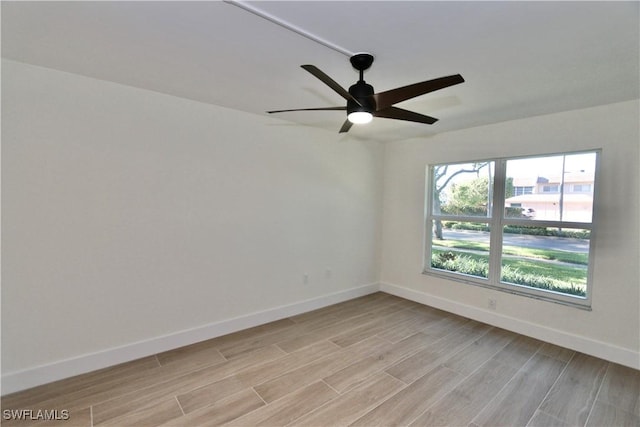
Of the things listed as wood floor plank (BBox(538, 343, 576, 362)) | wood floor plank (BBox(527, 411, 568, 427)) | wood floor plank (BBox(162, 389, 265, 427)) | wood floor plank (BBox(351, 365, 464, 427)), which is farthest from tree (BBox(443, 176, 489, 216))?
wood floor plank (BBox(162, 389, 265, 427))

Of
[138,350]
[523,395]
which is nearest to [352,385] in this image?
[523,395]

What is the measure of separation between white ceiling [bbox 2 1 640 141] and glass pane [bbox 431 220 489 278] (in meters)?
1.72

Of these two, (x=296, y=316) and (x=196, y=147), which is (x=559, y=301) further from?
(x=196, y=147)

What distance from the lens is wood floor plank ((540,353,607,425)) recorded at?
2.02 metres

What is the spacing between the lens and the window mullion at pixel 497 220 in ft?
11.4

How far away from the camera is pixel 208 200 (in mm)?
2971

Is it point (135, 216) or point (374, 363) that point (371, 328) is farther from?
point (135, 216)

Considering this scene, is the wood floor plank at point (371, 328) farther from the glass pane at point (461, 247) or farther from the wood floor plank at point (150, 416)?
the wood floor plank at point (150, 416)

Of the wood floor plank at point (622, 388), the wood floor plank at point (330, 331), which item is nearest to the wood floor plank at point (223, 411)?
the wood floor plank at point (330, 331)

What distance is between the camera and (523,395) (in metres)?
2.20

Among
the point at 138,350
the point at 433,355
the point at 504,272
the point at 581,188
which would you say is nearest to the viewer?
the point at 138,350

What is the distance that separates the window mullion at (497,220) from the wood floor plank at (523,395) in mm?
1059

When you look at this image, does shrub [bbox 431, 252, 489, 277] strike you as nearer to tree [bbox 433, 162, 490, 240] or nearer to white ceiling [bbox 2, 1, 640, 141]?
tree [bbox 433, 162, 490, 240]
